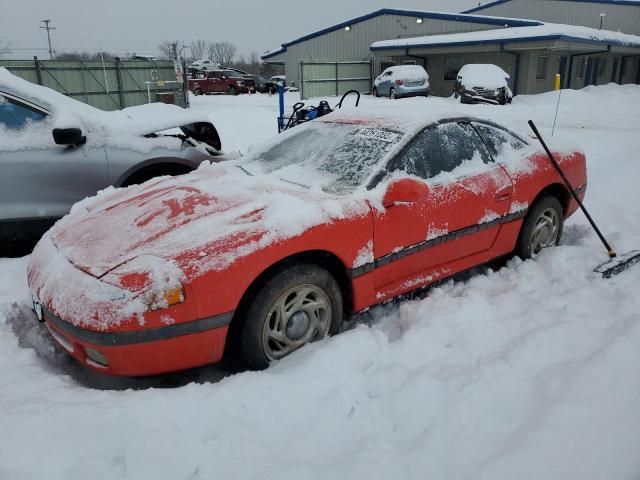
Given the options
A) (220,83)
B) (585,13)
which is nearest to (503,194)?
(220,83)

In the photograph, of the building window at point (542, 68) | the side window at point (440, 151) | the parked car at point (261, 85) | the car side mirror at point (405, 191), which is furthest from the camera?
the parked car at point (261, 85)

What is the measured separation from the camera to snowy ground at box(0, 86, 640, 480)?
2070 mm

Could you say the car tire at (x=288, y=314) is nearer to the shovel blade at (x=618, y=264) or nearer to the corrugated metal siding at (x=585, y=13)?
the shovel blade at (x=618, y=264)

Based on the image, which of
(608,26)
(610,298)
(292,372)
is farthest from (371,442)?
(608,26)

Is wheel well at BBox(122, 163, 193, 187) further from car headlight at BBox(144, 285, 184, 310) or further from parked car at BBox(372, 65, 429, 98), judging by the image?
parked car at BBox(372, 65, 429, 98)

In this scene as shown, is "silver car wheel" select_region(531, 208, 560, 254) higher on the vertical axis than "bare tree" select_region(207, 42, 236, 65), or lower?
lower

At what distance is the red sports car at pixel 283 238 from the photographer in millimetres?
2426

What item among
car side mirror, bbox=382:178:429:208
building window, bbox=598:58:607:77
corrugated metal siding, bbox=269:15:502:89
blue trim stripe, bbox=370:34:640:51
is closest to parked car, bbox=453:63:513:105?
blue trim stripe, bbox=370:34:640:51

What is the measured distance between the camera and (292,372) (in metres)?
2.60

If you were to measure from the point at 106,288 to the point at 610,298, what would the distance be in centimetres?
321

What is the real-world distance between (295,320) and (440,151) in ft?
5.39

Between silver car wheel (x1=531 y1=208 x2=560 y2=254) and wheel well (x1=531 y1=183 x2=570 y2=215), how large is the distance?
0.15 m

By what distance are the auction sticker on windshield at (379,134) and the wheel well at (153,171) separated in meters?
2.05

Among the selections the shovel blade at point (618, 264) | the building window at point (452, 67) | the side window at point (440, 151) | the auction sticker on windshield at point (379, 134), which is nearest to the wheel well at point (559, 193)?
the shovel blade at point (618, 264)
